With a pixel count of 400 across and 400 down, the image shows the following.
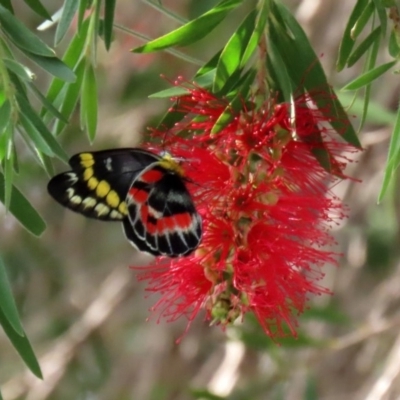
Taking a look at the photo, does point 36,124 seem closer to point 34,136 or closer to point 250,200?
point 34,136

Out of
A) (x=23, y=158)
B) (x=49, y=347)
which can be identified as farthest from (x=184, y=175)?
(x=49, y=347)

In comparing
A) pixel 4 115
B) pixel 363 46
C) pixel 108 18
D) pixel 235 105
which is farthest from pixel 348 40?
pixel 4 115

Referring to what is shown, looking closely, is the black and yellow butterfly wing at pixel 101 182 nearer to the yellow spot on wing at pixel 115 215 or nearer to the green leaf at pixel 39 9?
the yellow spot on wing at pixel 115 215

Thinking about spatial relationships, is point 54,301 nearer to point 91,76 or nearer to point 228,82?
point 91,76

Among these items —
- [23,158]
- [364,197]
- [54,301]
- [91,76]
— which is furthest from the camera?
[54,301]

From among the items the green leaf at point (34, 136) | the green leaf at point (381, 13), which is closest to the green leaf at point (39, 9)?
the green leaf at point (34, 136)

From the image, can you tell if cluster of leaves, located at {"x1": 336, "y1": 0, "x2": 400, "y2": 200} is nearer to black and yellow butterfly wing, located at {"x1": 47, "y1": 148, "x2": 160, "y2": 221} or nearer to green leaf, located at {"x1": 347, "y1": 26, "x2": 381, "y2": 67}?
green leaf, located at {"x1": 347, "y1": 26, "x2": 381, "y2": 67}

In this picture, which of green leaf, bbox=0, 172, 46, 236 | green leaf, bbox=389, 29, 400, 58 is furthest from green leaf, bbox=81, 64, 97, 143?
green leaf, bbox=389, 29, 400, 58
